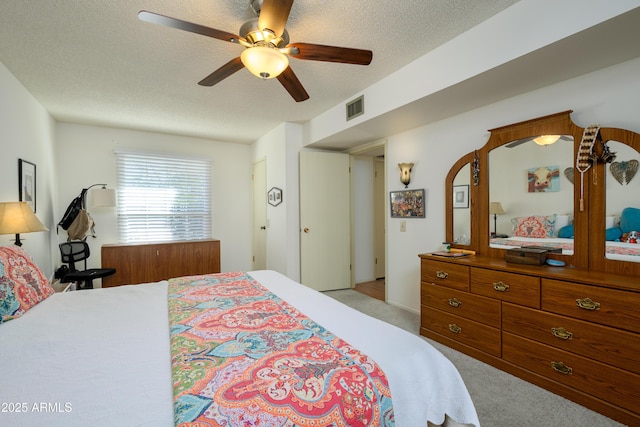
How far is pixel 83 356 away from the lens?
1139 mm

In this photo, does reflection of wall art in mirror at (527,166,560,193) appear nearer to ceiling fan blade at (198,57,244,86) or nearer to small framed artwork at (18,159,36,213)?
ceiling fan blade at (198,57,244,86)

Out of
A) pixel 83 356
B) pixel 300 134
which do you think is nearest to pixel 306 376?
pixel 83 356

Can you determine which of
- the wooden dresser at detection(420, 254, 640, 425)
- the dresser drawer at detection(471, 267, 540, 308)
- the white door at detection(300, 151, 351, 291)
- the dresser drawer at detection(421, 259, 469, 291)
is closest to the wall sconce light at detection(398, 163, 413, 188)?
the dresser drawer at detection(421, 259, 469, 291)

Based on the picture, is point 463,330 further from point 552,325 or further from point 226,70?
point 226,70

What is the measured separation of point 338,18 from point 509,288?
225 centimetres

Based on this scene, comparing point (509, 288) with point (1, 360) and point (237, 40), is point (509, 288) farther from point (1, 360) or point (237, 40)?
point (1, 360)

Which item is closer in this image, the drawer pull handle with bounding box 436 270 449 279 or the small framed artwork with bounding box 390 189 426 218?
the drawer pull handle with bounding box 436 270 449 279

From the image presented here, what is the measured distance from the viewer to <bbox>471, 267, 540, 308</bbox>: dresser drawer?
2.03 m

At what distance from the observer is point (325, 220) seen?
4.50 m

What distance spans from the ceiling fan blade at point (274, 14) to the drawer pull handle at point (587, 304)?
2.35m

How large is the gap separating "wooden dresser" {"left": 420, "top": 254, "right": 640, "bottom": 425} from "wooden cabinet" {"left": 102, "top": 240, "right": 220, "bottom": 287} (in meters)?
3.49

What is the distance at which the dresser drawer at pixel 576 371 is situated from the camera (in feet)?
5.35

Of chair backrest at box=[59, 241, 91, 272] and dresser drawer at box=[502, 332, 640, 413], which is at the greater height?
chair backrest at box=[59, 241, 91, 272]

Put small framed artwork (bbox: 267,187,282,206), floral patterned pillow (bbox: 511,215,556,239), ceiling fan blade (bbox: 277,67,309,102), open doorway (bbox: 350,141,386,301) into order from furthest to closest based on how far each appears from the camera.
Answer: open doorway (bbox: 350,141,386,301) → small framed artwork (bbox: 267,187,282,206) → floral patterned pillow (bbox: 511,215,556,239) → ceiling fan blade (bbox: 277,67,309,102)
